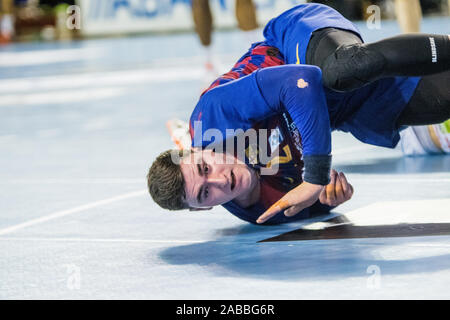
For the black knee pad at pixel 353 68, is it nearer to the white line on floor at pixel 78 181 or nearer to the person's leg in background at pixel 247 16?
the white line on floor at pixel 78 181

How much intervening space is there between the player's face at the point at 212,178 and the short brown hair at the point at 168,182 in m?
0.02

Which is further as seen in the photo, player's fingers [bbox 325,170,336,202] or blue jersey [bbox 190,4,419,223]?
player's fingers [bbox 325,170,336,202]

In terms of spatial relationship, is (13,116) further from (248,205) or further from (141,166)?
(248,205)

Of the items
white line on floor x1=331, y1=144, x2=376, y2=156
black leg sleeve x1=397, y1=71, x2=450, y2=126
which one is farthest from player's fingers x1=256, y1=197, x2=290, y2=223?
white line on floor x1=331, y1=144, x2=376, y2=156

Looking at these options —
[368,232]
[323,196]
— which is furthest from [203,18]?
[368,232]

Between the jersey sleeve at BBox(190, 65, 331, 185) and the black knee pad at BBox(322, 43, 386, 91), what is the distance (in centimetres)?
5

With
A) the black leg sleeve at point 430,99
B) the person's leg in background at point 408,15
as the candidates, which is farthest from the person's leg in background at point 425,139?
the person's leg in background at point 408,15

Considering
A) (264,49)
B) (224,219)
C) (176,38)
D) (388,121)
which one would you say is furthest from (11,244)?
(176,38)

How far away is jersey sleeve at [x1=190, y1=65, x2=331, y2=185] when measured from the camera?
247cm

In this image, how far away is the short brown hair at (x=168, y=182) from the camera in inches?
104

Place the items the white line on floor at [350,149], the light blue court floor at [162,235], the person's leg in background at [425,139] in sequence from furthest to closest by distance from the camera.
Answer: the white line on floor at [350,149] → the person's leg in background at [425,139] → the light blue court floor at [162,235]

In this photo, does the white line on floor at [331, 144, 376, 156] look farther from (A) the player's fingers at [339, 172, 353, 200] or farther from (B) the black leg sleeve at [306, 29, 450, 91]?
(B) the black leg sleeve at [306, 29, 450, 91]

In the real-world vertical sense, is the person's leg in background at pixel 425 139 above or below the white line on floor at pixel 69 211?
above

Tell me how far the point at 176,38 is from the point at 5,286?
13.6 m
